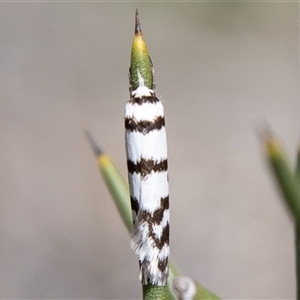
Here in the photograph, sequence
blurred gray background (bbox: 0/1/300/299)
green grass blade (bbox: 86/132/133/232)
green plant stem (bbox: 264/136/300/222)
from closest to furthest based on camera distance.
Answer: green plant stem (bbox: 264/136/300/222), green grass blade (bbox: 86/132/133/232), blurred gray background (bbox: 0/1/300/299)

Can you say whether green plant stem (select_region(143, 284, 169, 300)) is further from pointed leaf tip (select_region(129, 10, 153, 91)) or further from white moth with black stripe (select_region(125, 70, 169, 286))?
pointed leaf tip (select_region(129, 10, 153, 91))

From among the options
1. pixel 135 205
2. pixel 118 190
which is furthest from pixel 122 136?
pixel 135 205

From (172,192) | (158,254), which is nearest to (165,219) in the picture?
(158,254)

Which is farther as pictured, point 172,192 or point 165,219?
point 172,192

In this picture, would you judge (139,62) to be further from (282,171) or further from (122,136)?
(122,136)

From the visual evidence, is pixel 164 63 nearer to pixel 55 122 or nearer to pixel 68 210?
pixel 55 122

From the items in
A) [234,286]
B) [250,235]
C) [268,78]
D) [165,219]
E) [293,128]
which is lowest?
[234,286]

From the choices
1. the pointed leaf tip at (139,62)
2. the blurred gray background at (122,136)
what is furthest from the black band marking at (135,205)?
the blurred gray background at (122,136)

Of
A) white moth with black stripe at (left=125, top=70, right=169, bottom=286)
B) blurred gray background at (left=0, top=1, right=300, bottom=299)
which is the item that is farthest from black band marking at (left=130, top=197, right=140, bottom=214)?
blurred gray background at (left=0, top=1, right=300, bottom=299)
